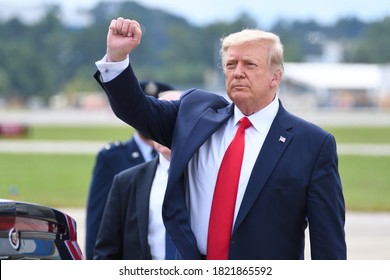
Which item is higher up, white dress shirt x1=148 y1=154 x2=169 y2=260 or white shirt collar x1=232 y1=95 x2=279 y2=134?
white shirt collar x1=232 y1=95 x2=279 y2=134

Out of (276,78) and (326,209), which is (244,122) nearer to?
(276,78)

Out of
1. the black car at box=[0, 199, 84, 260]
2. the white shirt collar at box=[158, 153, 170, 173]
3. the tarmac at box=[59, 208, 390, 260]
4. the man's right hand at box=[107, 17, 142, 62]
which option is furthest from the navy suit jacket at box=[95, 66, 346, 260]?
the tarmac at box=[59, 208, 390, 260]

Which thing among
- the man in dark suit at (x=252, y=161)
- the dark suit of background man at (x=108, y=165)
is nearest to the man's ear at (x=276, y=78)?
the man in dark suit at (x=252, y=161)

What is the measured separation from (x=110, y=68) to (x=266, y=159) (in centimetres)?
70

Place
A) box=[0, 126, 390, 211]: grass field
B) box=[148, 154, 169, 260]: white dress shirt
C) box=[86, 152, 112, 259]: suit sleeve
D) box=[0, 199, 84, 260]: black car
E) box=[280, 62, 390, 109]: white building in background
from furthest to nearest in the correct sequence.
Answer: box=[280, 62, 390, 109]: white building in background → box=[0, 126, 390, 211]: grass field → box=[86, 152, 112, 259]: suit sleeve → box=[148, 154, 169, 260]: white dress shirt → box=[0, 199, 84, 260]: black car

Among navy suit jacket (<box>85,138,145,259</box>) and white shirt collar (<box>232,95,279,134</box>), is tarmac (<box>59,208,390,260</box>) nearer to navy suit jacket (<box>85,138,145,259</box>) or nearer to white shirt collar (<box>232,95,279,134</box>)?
navy suit jacket (<box>85,138,145,259</box>)

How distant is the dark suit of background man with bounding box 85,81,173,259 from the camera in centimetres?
585

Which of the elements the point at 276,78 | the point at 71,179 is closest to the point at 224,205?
the point at 276,78

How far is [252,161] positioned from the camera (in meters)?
3.65

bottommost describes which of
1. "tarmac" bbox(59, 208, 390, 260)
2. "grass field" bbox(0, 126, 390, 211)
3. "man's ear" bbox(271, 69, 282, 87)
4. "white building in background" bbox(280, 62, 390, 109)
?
"tarmac" bbox(59, 208, 390, 260)

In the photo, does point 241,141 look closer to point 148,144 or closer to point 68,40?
point 148,144

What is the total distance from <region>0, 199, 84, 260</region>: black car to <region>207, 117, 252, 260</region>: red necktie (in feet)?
1.78
